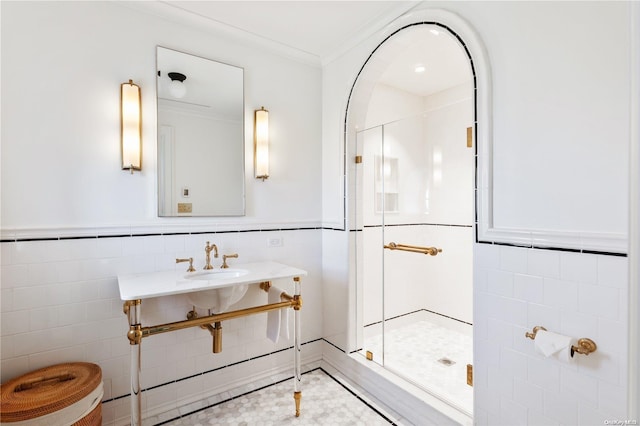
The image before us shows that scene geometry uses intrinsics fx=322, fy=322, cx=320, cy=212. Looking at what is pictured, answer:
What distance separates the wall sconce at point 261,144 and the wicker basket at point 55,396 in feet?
4.93

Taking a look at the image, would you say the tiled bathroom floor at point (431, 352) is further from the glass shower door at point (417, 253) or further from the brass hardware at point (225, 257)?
the brass hardware at point (225, 257)

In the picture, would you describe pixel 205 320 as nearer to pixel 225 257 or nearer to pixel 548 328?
pixel 225 257

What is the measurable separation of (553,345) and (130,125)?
7.72 feet

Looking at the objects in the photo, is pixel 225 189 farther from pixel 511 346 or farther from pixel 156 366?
pixel 511 346

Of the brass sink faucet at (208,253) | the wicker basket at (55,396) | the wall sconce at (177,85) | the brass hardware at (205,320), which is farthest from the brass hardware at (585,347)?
the wall sconce at (177,85)

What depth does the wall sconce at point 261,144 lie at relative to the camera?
2361 millimetres

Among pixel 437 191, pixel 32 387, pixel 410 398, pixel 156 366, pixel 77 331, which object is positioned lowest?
pixel 410 398

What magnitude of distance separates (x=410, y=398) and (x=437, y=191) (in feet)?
4.18

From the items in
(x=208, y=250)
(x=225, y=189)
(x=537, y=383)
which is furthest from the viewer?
(x=225, y=189)

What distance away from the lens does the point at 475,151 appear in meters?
1.61

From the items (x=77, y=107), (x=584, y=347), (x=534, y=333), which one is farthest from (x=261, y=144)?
(x=584, y=347)

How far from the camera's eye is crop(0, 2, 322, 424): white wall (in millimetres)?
1639

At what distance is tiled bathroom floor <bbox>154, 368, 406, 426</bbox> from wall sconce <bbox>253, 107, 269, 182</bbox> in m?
1.53

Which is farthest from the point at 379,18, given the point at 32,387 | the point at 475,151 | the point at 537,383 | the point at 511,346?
the point at 32,387
